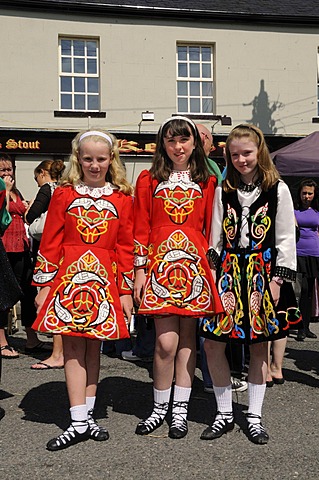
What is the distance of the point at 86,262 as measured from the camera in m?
3.73

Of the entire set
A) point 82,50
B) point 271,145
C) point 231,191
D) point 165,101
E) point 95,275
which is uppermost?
point 82,50

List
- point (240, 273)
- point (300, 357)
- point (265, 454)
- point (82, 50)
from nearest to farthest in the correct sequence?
1. point (265, 454)
2. point (240, 273)
3. point (300, 357)
4. point (82, 50)

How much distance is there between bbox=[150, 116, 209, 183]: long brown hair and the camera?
12.9ft

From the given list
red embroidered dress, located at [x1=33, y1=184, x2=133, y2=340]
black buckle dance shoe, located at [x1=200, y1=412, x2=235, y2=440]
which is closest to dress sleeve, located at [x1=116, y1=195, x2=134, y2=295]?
red embroidered dress, located at [x1=33, y1=184, x2=133, y2=340]

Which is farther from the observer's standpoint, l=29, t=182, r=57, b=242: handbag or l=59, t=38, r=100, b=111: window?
l=59, t=38, r=100, b=111: window

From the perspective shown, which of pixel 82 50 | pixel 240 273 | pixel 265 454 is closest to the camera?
pixel 265 454

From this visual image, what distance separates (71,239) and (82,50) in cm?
1448

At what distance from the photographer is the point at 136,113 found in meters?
17.5

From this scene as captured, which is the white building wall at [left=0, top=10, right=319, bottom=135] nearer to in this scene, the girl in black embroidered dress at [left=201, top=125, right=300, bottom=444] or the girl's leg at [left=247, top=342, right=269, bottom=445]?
the girl in black embroidered dress at [left=201, top=125, right=300, bottom=444]

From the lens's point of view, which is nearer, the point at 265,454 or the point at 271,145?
the point at 265,454

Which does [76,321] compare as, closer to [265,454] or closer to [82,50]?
[265,454]

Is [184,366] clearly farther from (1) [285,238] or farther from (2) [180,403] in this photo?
(1) [285,238]

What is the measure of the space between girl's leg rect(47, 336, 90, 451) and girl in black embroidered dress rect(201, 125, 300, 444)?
2.38 feet

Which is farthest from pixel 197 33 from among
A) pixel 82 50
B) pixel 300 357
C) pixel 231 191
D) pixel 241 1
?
pixel 231 191
